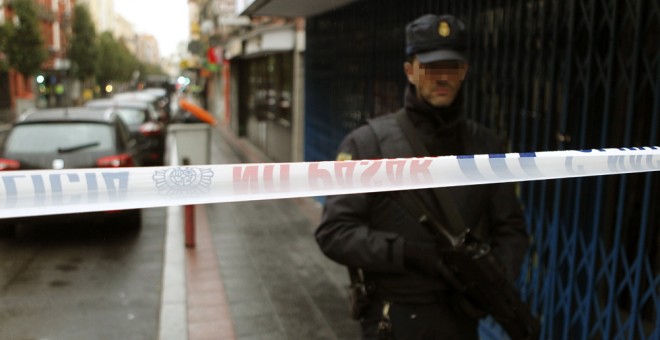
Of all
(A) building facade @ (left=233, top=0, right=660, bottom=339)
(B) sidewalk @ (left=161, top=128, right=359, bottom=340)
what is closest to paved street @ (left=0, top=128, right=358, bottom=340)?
(B) sidewalk @ (left=161, top=128, right=359, bottom=340)

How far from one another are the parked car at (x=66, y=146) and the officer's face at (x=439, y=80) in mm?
6183

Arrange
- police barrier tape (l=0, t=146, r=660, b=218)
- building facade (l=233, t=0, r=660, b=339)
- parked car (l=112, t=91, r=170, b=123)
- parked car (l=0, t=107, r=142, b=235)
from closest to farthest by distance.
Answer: police barrier tape (l=0, t=146, r=660, b=218) → building facade (l=233, t=0, r=660, b=339) → parked car (l=0, t=107, r=142, b=235) → parked car (l=112, t=91, r=170, b=123)

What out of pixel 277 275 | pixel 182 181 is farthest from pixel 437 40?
pixel 277 275

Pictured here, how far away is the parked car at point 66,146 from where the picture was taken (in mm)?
7629

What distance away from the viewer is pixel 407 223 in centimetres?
231

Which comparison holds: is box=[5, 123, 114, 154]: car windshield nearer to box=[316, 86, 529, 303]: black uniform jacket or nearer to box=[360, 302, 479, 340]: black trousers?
box=[316, 86, 529, 303]: black uniform jacket

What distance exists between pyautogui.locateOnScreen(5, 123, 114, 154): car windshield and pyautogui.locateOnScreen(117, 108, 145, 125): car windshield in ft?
20.6

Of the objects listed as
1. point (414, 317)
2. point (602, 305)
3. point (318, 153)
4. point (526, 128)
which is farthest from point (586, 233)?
point (318, 153)

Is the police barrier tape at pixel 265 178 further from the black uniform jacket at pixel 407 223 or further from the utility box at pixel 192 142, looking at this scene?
the utility box at pixel 192 142

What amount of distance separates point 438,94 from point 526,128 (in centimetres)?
198

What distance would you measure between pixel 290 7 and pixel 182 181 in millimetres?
6268

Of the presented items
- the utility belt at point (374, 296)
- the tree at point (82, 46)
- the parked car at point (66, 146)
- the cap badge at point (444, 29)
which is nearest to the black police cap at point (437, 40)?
the cap badge at point (444, 29)

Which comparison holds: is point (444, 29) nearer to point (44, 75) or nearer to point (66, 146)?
point (66, 146)

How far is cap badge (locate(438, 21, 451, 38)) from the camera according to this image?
2.30 m
